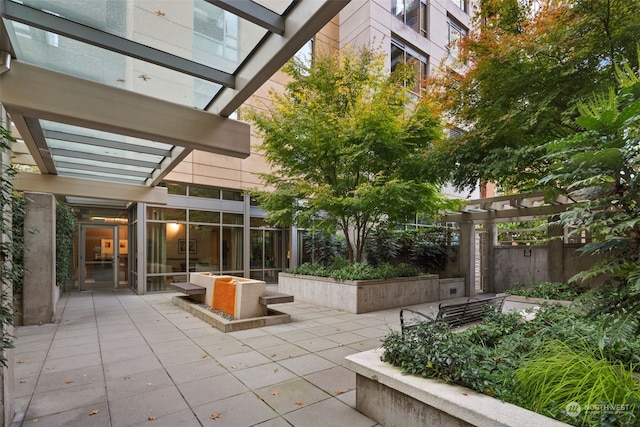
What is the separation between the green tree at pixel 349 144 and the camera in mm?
9039

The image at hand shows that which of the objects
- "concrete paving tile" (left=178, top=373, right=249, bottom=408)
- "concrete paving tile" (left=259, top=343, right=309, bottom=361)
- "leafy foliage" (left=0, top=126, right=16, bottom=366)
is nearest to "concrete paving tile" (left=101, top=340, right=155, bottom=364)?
"concrete paving tile" (left=178, top=373, right=249, bottom=408)

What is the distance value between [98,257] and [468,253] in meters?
14.3

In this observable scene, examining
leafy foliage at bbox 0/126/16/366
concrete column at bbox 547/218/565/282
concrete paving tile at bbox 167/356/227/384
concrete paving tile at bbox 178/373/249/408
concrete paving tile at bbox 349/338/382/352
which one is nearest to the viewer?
leafy foliage at bbox 0/126/16/366

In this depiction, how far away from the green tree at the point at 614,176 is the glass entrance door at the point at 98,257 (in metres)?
15.2

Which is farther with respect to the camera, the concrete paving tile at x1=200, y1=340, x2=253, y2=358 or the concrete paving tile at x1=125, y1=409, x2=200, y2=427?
the concrete paving tile at x1=200, y1=340, x2=253, y2=358

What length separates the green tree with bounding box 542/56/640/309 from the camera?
76.2 inches

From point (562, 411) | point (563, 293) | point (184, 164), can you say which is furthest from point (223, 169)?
point (562, 411)

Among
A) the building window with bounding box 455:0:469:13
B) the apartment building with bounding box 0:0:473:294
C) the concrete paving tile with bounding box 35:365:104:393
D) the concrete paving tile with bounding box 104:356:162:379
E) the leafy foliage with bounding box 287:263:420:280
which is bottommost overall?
the concrete paving tile with bounding box 104:356:162:379

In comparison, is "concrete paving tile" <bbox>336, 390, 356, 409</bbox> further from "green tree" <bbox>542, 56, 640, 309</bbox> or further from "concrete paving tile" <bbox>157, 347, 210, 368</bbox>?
"green tree" <bbox>542, 56, 640, 309</bbox>

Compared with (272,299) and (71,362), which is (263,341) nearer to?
(272,299)

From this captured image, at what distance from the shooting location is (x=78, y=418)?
11.3 feet

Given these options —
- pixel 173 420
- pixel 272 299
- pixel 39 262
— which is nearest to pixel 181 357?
pixel 173 420

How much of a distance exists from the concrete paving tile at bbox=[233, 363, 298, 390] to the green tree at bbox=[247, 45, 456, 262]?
4.92 m

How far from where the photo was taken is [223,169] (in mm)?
13711
